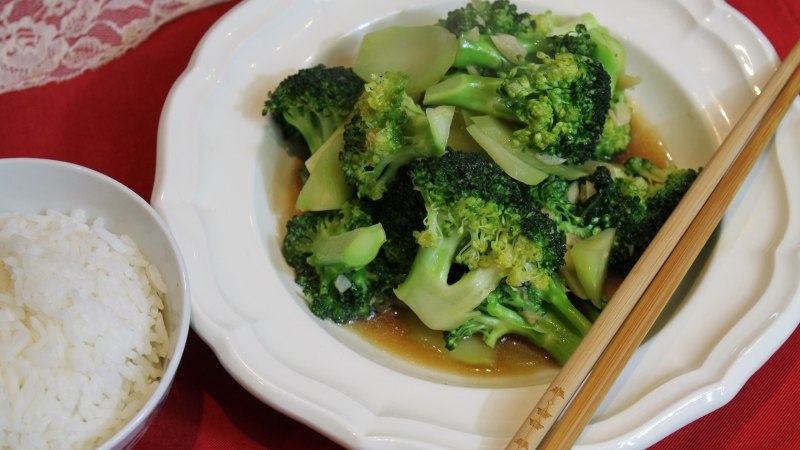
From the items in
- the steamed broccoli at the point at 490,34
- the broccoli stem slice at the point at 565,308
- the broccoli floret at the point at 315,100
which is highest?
the steamed broccoli at the point at 490,34

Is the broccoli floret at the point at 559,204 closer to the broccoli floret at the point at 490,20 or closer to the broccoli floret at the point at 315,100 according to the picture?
the broccoli floret at the point at 490,20

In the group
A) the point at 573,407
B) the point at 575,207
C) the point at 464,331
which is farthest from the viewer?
the point at 575,207

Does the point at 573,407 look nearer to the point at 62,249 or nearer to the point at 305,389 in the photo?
the point at 305,389

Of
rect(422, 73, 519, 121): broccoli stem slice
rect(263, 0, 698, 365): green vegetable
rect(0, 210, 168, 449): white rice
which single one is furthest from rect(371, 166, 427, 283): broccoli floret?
rect(0, 210, 168, 449): white rice

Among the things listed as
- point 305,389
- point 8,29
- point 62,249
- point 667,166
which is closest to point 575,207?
point 667,166

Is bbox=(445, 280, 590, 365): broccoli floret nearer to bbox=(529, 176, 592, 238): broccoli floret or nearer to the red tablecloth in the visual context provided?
bbox=(529, 176, 592, 238): broccoli floret

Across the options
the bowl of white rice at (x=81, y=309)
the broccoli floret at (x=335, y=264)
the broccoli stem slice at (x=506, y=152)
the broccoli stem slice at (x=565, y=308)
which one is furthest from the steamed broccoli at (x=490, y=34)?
the bowl of white rice at (x=81, y=309)
